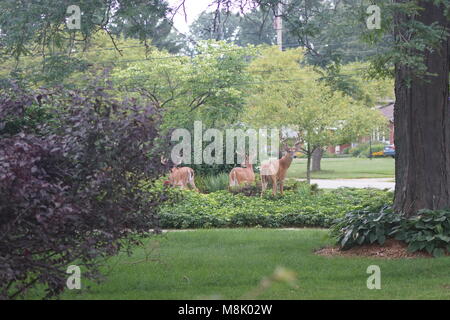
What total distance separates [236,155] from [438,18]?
12.9 m

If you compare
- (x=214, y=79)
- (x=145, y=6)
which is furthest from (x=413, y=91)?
(x=214, y=79)

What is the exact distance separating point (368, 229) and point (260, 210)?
17.1ft

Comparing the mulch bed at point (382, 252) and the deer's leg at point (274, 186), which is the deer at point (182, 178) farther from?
the mulch bed at point (382, 252)

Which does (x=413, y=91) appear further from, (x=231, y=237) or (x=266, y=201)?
(x=266, y=201)

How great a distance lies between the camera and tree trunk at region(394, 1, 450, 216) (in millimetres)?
9547

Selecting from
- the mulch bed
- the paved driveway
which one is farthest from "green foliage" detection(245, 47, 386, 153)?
the mulch bed

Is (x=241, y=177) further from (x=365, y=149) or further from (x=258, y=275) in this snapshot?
(x=365, y=149)

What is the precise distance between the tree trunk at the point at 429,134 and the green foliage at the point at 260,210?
2691 millimetres

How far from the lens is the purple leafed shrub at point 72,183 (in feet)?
17.9

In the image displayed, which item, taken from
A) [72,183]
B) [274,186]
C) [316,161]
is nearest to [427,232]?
[72,183]

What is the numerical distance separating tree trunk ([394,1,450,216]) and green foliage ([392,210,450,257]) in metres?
0.28

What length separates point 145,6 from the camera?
11.2 m

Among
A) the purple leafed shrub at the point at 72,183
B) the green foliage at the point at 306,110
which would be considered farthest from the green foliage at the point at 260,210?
the purple leafed shrub at the point at 72,183

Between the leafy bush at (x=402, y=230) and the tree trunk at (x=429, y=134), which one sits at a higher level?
the tree trunk at (x=429, y=134)
